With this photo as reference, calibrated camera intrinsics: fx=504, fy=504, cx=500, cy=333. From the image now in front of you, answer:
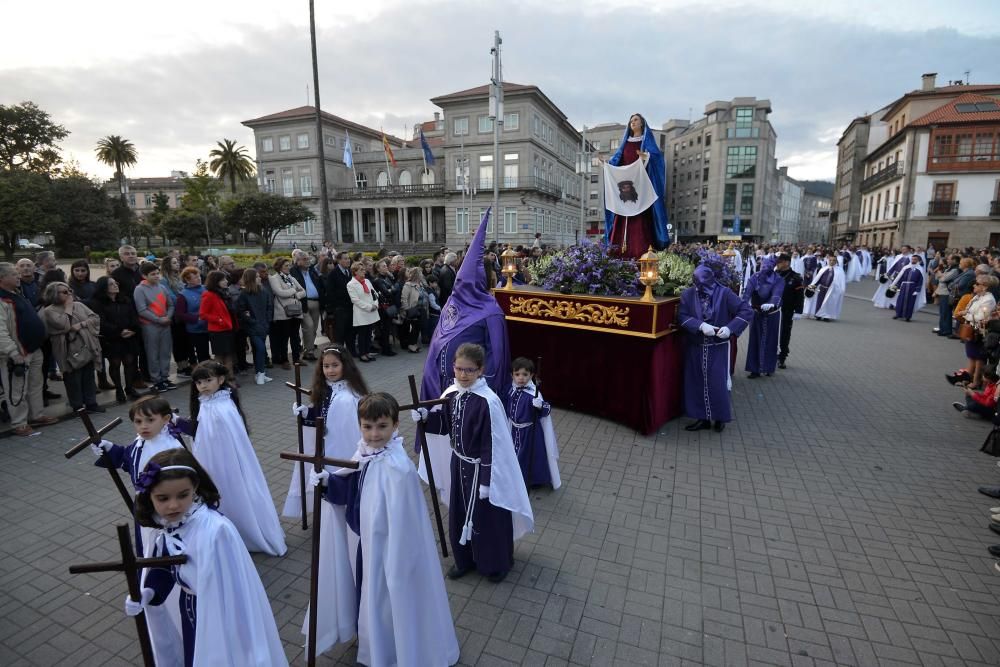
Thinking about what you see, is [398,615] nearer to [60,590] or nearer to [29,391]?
[60,590]

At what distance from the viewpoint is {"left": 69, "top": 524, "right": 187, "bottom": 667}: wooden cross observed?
1.75m

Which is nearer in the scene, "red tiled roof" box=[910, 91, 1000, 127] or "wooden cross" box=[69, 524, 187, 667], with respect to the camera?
"wooden cross" box=[69, 524, 187, 667]

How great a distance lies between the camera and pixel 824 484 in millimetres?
5023

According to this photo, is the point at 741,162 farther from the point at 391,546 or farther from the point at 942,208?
the point at 391,546

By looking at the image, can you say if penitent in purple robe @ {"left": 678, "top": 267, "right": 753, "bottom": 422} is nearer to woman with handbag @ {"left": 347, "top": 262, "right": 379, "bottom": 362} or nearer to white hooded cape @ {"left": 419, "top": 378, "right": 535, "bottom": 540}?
white hooded cape @ {"left": 419, "top": 378, "right": 535, "bottom": 540}

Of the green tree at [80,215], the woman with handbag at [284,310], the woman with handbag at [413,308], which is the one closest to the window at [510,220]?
the green tree at [80,215]

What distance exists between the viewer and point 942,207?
1308 inches

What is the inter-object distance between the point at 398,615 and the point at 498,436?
120cm

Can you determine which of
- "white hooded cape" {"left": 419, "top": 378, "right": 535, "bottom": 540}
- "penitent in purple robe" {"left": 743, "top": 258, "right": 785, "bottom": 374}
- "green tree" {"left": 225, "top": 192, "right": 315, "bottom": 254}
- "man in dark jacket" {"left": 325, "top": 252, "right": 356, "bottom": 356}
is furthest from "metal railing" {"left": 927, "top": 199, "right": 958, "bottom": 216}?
"green tree" {"left": 225, "top": 192, "right": 315, "bottom": 254}

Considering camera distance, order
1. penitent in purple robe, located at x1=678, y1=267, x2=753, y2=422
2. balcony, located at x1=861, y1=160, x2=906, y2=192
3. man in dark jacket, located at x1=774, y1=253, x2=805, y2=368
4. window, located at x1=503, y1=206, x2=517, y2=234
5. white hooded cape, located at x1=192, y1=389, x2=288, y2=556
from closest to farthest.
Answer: white hooded cape, located at x1=192, y1=389, x2=288, y2=556 < penitent in purple robe, located at x1=678, y1=267, x2=753, y2=422 < man in dark jacket, located at x1=774, y1=253, x2=805, y2=368 < balcony, located at x1=861, y1=160, x2=906, y2=192 < window, located at x1=503, y1=206, x2=517, y2=234

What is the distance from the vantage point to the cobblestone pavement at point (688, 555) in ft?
10.0

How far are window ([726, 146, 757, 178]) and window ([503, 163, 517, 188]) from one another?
38.0m

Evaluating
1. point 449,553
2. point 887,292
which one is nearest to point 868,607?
point 449,553

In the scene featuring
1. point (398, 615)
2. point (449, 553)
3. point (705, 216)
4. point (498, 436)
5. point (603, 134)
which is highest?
point (603, 134)
